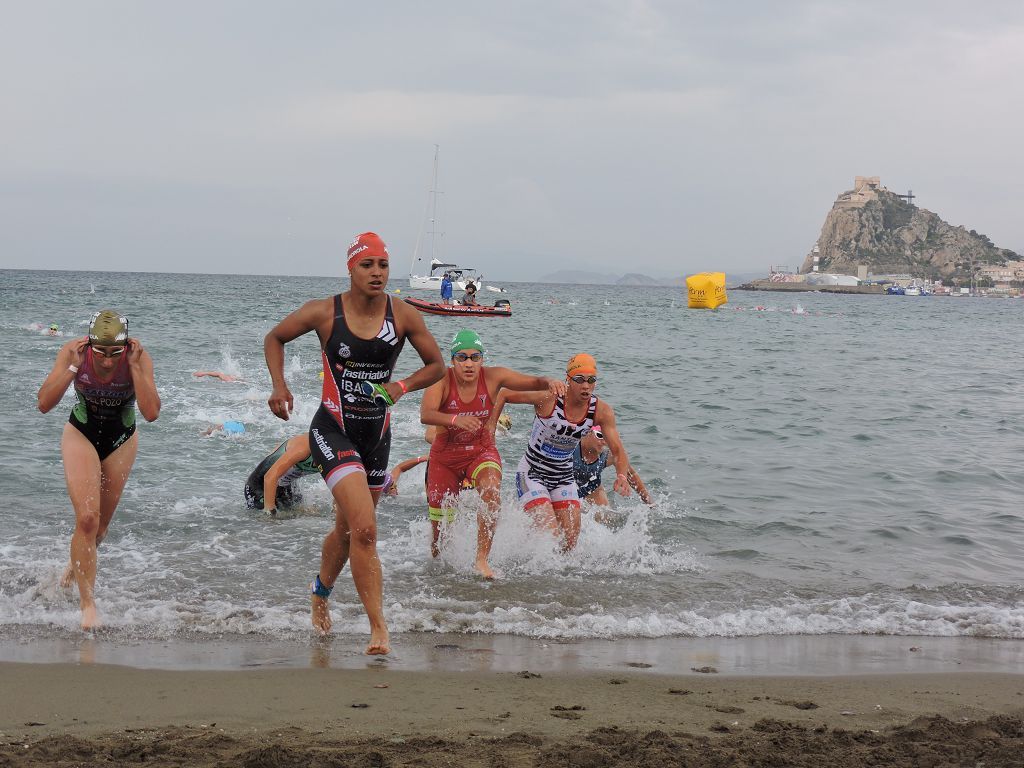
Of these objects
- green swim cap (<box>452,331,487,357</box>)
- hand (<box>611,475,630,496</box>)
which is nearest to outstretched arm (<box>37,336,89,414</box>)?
green swim cap (<box>452,331,487,357</box>)

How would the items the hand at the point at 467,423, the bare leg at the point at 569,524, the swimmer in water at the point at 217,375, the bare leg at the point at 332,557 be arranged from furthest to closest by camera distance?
the swimmer in water at the point at 217,375, the bare leg at the point at 569,524, the hand at the point at 467,423, the bare leg at the point at 332,557

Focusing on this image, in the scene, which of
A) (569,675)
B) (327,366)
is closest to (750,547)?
(569,675)

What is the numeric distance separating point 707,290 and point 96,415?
→ 151ft

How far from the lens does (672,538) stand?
954 cm

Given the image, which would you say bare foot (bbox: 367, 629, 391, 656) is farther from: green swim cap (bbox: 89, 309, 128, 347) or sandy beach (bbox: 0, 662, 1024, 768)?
green swim cap (bbox: 89, 309, 128, 347)

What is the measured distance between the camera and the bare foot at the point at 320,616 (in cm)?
610

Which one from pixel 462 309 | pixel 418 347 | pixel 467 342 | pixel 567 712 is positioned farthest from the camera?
pixel 462 309

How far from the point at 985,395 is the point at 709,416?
27.9 feet

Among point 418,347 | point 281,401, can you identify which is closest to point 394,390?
point 418,347

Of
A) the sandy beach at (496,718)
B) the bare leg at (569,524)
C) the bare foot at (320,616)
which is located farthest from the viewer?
the bare leg at (569,524)

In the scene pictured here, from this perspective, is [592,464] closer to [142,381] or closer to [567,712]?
[142,381]

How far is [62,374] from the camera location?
626 centimetres

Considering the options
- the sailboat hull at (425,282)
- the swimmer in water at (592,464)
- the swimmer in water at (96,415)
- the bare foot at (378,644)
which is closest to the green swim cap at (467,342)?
the swimmer in water at (592,464)

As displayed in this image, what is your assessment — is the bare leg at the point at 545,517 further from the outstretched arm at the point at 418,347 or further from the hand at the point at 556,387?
the outstretched arm at the point at 418,347
